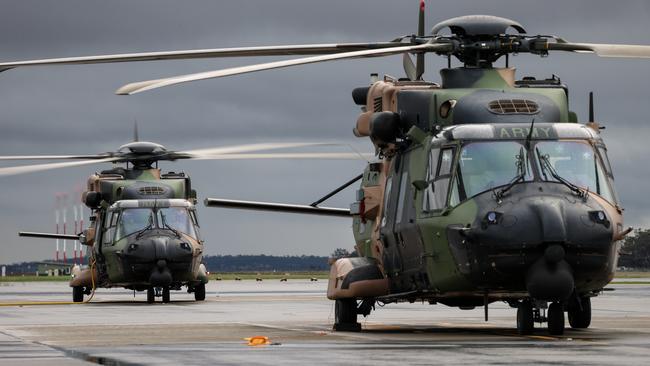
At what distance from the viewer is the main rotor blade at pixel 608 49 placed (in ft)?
64.8

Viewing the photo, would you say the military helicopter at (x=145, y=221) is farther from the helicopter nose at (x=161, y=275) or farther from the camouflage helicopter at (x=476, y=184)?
the camouflage helicopter at (x=476, y=184)

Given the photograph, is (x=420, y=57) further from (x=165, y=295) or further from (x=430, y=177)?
(x=165, y=295)

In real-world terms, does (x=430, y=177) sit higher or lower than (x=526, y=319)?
higher

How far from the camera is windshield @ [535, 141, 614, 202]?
19.1m

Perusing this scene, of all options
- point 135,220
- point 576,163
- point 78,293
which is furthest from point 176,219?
point 576,163

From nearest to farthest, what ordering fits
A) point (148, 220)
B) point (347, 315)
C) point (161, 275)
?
point (347, 315), point (161, 275), point (148, 220)

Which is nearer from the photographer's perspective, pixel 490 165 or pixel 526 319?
pixel 490 165

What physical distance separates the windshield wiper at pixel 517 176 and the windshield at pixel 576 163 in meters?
0.25

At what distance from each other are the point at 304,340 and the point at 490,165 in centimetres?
369

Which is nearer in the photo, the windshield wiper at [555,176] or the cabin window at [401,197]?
the windshield wiper at [555,176]

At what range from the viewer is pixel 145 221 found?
4034cm

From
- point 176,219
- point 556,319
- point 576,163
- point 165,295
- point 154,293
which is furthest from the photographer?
point 154,293

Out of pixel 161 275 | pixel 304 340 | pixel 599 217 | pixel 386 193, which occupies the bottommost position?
pixel 304 340

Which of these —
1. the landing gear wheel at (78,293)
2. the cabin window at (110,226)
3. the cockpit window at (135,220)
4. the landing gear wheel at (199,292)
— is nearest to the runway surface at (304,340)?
the cockpit window at (135,220)
